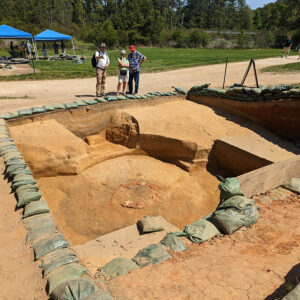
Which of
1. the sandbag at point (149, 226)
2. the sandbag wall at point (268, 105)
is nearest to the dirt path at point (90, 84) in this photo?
the sandbag wall at point (268, 105)

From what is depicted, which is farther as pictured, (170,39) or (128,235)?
(170,39)

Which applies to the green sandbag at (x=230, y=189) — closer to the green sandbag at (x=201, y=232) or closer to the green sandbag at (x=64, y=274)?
the green sandbag at (x=201, y=232)

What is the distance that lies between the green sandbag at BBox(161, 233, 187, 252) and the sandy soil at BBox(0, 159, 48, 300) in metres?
1.39

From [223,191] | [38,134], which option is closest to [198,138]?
[223,191]

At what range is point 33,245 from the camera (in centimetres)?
290

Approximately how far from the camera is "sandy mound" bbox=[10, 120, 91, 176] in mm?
5863

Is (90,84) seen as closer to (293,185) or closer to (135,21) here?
(293,185)

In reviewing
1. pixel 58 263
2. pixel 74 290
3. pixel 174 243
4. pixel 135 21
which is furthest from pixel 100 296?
pixel 135 21

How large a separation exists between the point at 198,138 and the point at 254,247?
152 inches

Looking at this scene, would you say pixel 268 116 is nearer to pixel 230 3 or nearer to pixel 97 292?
pixel 97 292

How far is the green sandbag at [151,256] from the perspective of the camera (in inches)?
114

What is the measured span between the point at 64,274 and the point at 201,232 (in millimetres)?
1698

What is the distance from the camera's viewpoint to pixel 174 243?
3.23 meters

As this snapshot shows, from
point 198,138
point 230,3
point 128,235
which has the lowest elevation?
point 128,235
